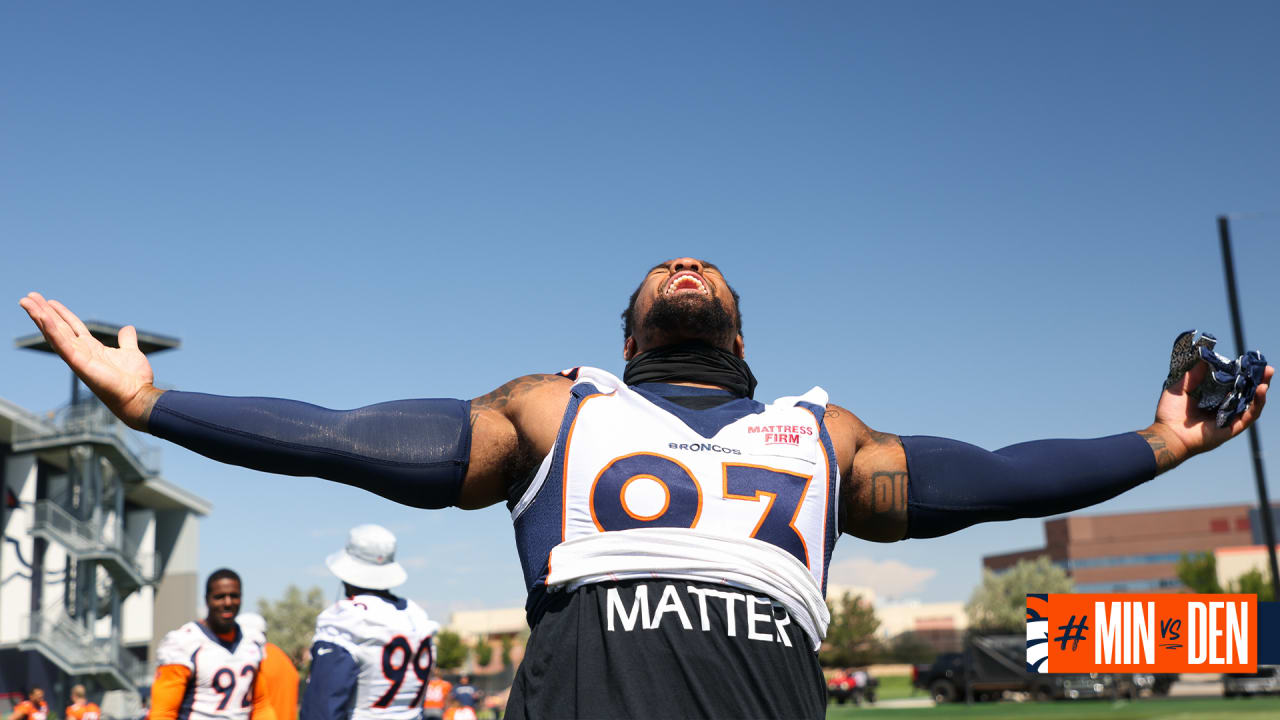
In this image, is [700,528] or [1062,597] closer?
[700,528]

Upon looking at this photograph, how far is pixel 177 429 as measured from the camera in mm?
2330

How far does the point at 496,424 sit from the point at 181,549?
159ft

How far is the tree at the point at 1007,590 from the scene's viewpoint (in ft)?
275

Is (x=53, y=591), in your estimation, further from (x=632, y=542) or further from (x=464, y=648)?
(x=632, y=542)

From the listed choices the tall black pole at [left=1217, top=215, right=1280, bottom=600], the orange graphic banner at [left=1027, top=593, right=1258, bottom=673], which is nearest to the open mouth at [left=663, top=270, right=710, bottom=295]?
the orange graphic banner at [left=1027, top=593, right=1258, bottom=673]

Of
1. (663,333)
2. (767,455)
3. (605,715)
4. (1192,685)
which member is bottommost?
(1192,685)

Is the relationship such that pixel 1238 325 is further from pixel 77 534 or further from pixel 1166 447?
pixel 77 534

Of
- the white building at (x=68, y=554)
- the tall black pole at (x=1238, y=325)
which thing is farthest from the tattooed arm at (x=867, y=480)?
the white building at (x=68, y=554)

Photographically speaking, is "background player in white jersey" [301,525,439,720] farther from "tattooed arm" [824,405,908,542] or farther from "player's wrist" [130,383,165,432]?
"tattooed arm" [824,405,908,542]

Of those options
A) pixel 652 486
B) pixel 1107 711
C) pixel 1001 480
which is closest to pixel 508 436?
pixel 652 486

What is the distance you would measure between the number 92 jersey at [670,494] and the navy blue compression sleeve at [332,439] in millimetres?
213

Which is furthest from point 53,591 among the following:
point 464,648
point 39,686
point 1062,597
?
point 1062,597

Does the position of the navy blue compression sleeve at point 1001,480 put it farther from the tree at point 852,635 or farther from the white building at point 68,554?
the tree at point 852,635

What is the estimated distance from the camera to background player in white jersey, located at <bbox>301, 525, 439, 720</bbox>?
16.6 feet
